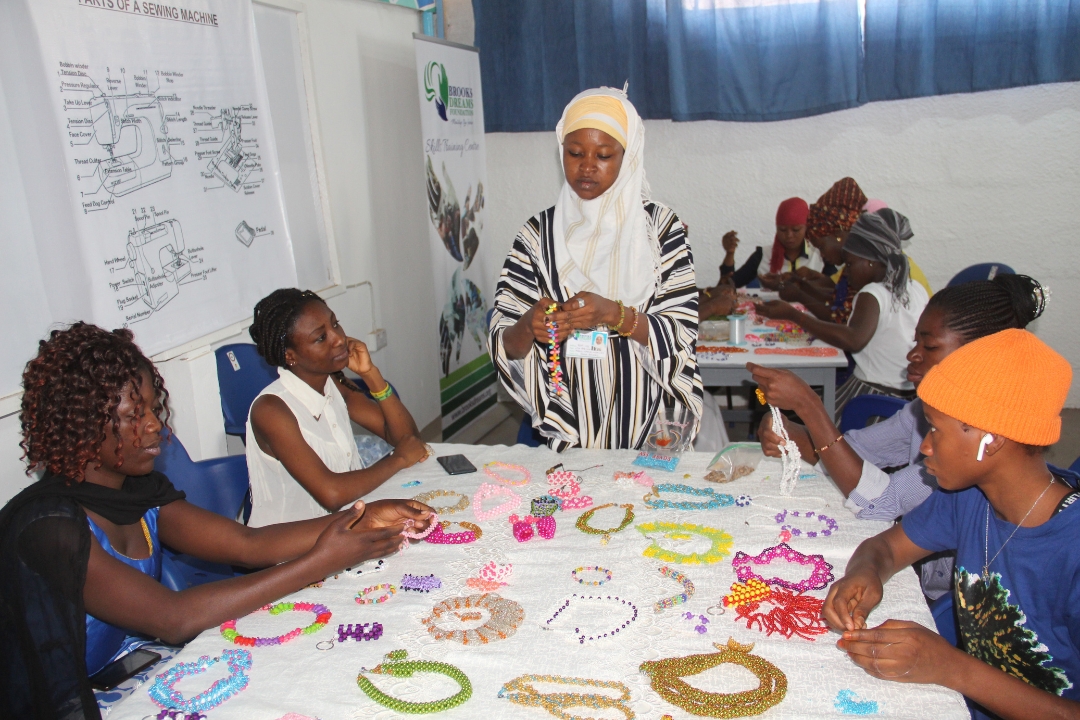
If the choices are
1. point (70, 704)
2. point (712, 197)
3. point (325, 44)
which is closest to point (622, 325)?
point (70, 704)

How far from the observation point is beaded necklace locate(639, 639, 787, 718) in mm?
1449

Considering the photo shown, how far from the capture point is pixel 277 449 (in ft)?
8.54

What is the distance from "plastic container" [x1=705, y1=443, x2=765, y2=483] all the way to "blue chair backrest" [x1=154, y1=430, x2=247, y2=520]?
66.2 inches

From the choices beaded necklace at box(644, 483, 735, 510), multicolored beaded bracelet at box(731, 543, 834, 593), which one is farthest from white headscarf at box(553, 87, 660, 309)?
multicolored beaded bracelet at box(731, 543, 834, 593)

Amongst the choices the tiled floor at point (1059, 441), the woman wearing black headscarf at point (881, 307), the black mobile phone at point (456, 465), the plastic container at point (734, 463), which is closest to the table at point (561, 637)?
the plastic container at point (734, 463)

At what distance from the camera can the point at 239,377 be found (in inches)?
144

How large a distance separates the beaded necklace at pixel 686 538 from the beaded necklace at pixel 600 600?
0.73 feet

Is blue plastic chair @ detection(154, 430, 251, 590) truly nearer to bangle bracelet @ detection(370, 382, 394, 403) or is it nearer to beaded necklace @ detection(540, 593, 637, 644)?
bangle bracelet @ detection(370, 382, 394, 403)

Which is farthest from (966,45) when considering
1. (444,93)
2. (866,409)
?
(444,93)

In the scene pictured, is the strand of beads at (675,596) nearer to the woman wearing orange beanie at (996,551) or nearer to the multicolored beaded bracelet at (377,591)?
the woman wearing orange beanie at (996,551)

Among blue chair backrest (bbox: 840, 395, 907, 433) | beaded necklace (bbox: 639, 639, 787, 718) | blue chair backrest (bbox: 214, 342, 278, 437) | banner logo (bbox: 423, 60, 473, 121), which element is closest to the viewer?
beaded necklace (bbox: 639, 639, 787, 718)

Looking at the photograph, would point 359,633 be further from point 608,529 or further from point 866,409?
point 866,409

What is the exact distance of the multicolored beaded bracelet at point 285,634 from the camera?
1718mm

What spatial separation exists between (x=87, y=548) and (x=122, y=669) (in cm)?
37
